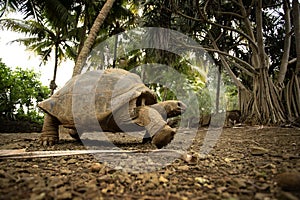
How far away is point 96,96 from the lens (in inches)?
122

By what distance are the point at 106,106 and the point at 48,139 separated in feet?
3.96

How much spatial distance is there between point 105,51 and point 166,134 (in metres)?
15.3

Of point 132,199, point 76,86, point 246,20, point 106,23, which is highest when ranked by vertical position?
point 106,23

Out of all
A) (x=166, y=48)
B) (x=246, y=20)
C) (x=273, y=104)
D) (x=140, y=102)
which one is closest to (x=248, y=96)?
(x=273, y=104)

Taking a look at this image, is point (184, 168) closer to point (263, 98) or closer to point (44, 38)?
point (263, 98)

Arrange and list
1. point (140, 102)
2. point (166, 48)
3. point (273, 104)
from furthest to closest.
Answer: point (166, 48)
point (273, 104)
point (140, 102)

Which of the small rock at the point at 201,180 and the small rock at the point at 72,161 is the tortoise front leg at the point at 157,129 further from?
the small rock at the point at 201,180

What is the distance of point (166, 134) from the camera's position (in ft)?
7.88

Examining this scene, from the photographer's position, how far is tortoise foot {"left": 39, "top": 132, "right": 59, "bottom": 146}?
346cm

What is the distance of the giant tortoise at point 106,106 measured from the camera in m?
2.91

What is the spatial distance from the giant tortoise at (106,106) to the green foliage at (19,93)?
8.37m

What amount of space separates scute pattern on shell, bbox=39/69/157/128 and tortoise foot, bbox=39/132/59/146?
39cm

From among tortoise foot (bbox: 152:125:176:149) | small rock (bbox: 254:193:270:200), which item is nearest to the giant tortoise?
tortoise foot (bbox: 152:125:176:149)

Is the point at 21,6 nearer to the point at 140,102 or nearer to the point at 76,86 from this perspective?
the point at 76,86
